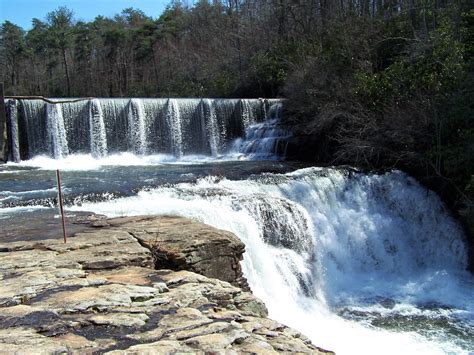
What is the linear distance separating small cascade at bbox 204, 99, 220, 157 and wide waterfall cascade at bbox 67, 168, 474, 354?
7733 millimetres

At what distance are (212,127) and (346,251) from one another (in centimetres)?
1001

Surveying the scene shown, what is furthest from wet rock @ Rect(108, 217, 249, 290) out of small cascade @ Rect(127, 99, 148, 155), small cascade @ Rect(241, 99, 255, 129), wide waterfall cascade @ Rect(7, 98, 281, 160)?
small cascade @ Rect(241, 99, 255, 129)

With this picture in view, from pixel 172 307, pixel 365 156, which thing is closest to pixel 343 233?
pixel 365 156

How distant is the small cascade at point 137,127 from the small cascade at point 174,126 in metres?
0.97

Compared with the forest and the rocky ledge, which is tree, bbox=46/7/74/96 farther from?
the rocky ledge

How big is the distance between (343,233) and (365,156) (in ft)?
10.5

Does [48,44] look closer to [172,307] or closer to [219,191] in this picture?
[219,191]

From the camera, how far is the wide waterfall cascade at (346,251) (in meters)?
7.36

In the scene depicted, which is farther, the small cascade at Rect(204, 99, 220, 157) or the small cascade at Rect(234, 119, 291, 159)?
the small cascade at Rect(204, 99, 220, 157)

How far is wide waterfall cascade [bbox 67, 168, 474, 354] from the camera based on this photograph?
24.1 feet

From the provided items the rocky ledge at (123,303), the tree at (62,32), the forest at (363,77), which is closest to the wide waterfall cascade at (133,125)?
the forest at (363,77)

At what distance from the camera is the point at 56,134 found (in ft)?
55.2

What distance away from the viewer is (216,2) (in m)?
42.0

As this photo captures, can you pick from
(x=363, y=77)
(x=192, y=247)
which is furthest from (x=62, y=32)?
(x=192, y=247)
